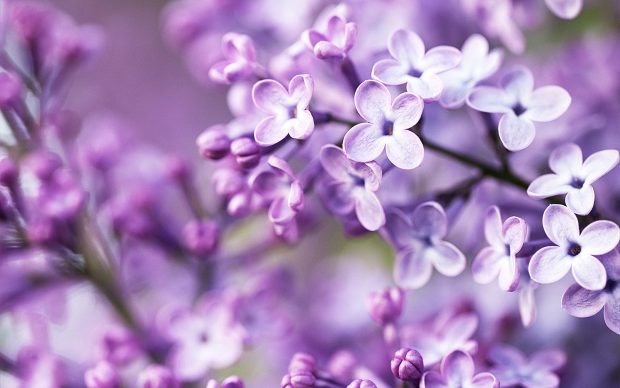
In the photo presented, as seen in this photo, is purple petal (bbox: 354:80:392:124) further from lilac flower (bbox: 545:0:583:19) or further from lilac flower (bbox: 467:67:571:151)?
lilac flower (bbox: 545:0:583:19)

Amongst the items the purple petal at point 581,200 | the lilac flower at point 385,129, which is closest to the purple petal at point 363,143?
the lilac flower at point 385,129

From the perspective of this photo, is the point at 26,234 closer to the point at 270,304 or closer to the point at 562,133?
the point at 270,304

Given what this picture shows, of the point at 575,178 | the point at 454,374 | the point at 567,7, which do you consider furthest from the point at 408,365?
the point at 567,7

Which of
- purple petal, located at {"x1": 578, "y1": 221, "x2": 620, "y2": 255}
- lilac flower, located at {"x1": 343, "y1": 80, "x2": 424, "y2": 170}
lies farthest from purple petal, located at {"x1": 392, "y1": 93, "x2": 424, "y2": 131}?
purple petal, located at {"x1": 578, "y1": 221, "x2": 620, "y2": 255}

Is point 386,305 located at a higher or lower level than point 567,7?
lower

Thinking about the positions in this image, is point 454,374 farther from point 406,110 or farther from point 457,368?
point 406,110

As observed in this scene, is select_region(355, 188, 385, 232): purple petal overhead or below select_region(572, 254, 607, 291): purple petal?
overhead
